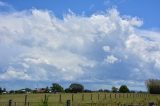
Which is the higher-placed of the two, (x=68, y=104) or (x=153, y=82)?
(x=153, y=82)

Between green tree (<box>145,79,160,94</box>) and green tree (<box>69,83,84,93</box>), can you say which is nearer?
green tree (<box>145,79,160,94</box>)

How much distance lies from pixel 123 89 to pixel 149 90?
2369 cm

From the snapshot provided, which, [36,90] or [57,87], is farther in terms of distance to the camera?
[57,87]

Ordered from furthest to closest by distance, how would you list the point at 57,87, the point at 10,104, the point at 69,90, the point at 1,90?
the point at 57,87 < the point at 69,90 < the point at 1,90 < the point at 10,104

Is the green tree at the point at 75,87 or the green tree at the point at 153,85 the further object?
the green tree at the point at 75,87

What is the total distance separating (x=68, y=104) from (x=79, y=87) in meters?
105

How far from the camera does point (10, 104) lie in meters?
23.6

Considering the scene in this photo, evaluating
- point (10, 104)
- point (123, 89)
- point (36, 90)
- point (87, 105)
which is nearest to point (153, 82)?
point (123, 89)

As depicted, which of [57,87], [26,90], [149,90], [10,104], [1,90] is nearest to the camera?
[10,104]

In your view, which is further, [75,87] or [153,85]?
[75,87]

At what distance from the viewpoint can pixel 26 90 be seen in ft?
370

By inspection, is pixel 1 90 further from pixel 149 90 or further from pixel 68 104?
pixel 68 104

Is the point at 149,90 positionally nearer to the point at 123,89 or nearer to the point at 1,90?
the point at 123,89

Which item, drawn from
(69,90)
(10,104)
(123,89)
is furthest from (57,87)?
(10,104)
